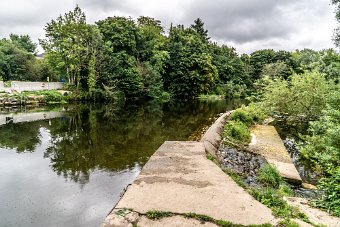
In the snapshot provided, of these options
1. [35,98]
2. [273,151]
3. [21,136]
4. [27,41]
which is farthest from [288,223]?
[27,41]

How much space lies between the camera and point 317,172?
31.3 feet

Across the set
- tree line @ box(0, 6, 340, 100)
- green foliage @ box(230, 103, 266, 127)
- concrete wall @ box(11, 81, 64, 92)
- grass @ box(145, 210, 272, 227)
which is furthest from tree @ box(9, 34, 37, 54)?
grass @ box(145, 210, 272, 227)

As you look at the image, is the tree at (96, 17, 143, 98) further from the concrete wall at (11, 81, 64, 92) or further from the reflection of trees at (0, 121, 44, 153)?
the reflection of trees at (0, 121, 44, 153)

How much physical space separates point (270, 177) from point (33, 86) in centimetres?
3222

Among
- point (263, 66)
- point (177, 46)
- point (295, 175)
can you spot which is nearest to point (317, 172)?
point (295, 175)

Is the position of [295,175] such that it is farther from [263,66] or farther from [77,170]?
[263,66]

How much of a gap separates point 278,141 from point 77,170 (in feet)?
28.9

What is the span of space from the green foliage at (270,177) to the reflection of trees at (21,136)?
9.12 meters

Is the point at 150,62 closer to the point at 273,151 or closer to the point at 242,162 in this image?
the point at 273,151

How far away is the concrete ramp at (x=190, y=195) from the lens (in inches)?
190

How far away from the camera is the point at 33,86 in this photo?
110 feet

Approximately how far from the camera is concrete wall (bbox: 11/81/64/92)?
31.2 m

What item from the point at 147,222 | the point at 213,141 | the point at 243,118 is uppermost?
→ the point at 243,118

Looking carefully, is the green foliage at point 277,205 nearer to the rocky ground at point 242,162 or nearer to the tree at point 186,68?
the rocky ground at point 242,162
